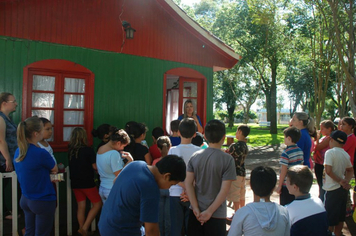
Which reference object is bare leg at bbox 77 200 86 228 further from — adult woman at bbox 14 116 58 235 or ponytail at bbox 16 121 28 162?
ponytail at bbox 16 121 28 162

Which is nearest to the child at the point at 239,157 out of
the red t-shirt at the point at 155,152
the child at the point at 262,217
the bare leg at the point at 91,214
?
the red t-shirt at the point at 155,152

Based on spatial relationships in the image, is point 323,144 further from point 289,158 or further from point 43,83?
point 43,83

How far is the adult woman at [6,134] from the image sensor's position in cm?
474

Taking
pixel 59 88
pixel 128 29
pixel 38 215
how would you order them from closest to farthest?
pixel 38 215 < pixel 59 88 < pixel 128 29

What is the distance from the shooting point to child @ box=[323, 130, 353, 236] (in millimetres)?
4570

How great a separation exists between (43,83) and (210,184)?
4.51 m

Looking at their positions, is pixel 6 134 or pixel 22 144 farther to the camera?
pixel 6 134

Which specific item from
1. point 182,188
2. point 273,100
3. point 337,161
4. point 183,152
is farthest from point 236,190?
point 273,100

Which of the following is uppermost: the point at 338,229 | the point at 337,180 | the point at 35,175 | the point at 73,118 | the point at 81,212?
the point at 73,118

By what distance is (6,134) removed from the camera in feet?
16.2

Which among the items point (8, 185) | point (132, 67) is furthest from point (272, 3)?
point (8, 185)

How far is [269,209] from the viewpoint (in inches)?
104

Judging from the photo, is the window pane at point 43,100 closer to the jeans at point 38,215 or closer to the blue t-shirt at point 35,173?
the blue t-shirt at point 35,173

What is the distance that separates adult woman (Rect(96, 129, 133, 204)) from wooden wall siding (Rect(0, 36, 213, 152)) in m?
2.48
